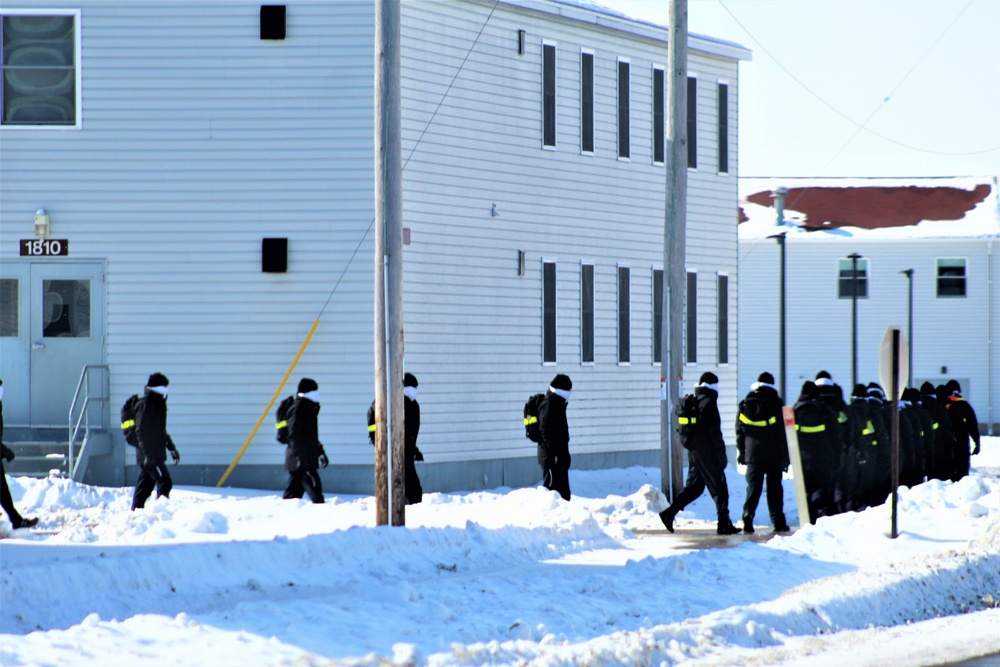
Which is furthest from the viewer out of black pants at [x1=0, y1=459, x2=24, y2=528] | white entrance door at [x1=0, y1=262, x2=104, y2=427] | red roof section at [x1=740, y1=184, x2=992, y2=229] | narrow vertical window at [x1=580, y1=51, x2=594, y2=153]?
red roof section at [x1=740, y1=184, x2=992, y2=229]

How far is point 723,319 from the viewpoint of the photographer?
92.8ft

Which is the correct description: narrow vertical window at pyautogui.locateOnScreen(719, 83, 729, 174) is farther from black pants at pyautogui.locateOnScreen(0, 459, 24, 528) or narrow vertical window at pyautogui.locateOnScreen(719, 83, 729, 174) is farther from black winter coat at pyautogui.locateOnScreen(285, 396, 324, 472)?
black pants at pyautogui.locateOnScreen(0, 459, 24, 528)

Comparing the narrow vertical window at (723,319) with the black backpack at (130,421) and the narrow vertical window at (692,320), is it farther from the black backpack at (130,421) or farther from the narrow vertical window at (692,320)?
the black backpack at (130,421)

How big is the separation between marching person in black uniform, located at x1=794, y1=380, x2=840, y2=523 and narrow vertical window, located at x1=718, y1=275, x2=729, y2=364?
10211 millimetres

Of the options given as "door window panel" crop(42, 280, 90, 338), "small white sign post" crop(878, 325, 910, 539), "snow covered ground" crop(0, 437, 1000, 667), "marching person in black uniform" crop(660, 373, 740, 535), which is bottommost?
"snow covered ground" crop(0, 437, 1000, 667)

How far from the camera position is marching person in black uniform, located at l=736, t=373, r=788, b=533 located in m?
16.6

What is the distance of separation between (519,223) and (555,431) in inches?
237

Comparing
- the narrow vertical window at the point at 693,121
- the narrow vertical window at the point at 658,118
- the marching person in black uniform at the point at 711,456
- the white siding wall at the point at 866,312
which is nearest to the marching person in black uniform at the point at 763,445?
the marching person in black uniform at the point at 711,456

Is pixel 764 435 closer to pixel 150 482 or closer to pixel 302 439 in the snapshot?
pixel 302 439

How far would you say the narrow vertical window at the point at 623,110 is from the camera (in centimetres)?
2561

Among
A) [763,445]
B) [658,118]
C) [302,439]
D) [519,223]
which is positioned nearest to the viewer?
[763,445]

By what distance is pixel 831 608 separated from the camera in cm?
1062

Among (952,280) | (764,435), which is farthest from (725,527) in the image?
(952,280)

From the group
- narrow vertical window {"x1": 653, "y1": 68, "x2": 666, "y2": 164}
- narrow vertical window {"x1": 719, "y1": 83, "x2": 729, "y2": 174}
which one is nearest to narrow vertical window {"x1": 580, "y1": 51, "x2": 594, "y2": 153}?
narrow vertical window {"x1": 653, "y1": 68, "x2": 666, "y2": 164}
